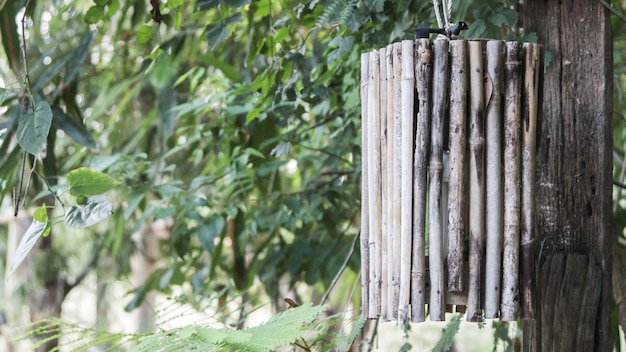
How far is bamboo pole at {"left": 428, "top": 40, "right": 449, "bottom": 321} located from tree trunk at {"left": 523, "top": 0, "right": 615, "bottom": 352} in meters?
0.36

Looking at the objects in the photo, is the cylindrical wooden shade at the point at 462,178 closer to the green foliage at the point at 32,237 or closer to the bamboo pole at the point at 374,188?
the bamboo pole at the point at 374,188

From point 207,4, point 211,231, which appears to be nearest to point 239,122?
point 211,231

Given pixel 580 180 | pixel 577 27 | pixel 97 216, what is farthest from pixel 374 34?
pixel 97 216

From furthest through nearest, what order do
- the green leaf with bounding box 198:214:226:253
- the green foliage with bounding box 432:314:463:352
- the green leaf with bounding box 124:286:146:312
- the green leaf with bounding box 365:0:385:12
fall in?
the green leaf with bounding box 124:286:146:312 < the green leaf with bounding box 198:214:226:253 < the green foliage with bounding box 432:314:463:352 < the green leaf with bounding box 365:0:385:12

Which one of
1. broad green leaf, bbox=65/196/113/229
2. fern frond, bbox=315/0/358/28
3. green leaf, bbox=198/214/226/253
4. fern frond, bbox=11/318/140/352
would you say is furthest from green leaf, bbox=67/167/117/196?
green leaf, bbox=198/214/226/253

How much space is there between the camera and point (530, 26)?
159 centimetres

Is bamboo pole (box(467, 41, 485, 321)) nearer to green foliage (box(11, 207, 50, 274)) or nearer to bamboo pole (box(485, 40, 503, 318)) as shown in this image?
bamboo pole (box(485, 40, 503, 318))

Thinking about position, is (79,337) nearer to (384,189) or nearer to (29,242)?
(29,242)

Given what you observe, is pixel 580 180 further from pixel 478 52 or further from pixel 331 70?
pixel 331 70

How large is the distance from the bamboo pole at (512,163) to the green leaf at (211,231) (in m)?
1.29

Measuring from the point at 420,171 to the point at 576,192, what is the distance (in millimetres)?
446

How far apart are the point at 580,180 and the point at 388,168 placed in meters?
0.45

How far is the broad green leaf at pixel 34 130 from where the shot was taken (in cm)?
144

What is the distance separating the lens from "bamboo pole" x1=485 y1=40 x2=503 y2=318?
120cm
